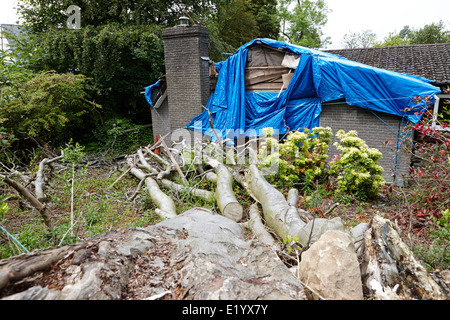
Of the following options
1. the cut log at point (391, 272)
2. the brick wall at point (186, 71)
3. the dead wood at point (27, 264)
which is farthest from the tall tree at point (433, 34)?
the dead wood at point (27, 264)

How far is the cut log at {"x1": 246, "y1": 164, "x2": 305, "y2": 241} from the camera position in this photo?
397 cm

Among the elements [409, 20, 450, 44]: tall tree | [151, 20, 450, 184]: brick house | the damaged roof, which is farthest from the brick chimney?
[409, 20, 450, 44]: tall tree

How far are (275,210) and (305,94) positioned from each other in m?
4.99

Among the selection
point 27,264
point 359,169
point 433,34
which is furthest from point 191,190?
point 433,34

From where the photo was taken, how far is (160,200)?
576 cm

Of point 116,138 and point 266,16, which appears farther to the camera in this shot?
point 266,16

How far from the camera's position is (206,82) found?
963cm

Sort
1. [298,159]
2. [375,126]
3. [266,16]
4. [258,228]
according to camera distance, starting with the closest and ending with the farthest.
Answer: [258,228] < [298,159] < [375,126] < [266,16]

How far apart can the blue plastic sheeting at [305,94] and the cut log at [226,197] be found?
9.91ft

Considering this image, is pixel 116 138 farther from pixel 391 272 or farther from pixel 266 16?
pixel 266 16

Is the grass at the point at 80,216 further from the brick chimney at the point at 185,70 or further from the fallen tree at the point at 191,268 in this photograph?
the brick chimney at the point at 185,70

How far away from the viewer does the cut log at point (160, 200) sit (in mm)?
5344

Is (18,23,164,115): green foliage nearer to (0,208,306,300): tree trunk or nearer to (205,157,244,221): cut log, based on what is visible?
(205,157,244,221): cut log

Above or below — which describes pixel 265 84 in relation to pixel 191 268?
above
